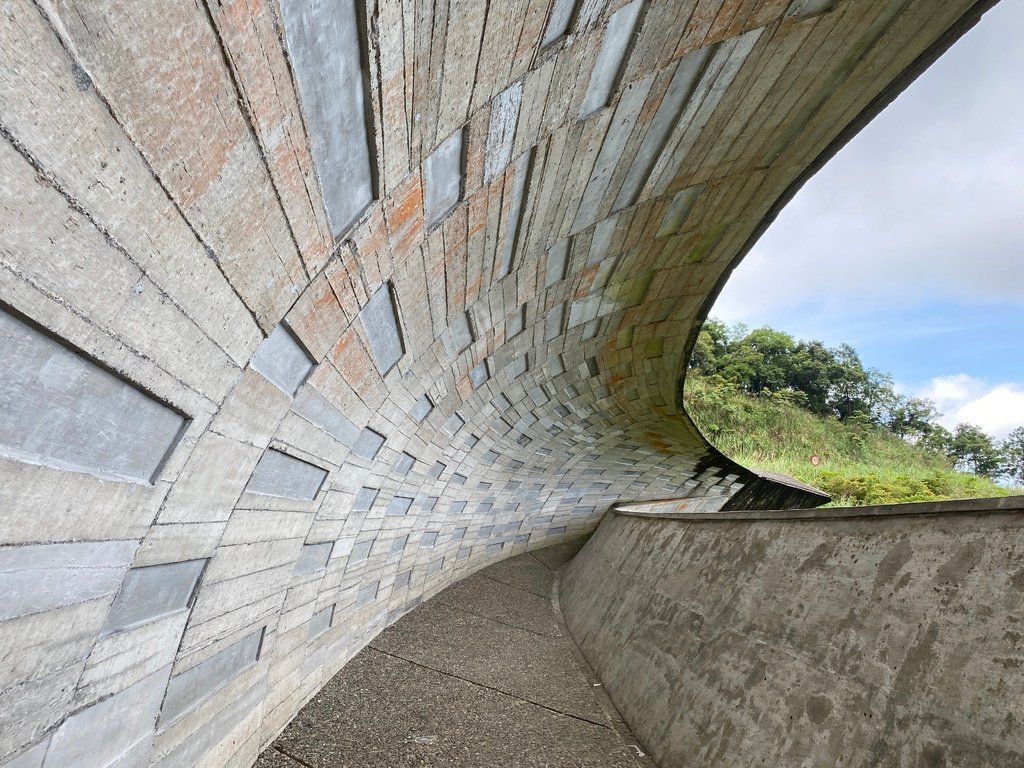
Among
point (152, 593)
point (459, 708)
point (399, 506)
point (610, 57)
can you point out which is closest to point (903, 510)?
point (610, 57)

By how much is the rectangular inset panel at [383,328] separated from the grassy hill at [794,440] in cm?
1968

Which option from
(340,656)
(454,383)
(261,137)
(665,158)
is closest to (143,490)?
(261,137)

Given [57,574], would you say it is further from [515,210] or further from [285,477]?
[515,210]

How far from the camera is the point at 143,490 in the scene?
209 centimetres

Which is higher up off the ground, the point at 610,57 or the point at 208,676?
the point at 610,57

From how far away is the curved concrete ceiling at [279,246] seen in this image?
4.36 feet

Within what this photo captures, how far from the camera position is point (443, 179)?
2811 mm

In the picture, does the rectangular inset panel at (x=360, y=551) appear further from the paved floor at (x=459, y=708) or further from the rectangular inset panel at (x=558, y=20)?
the rectangular inset panel at (x=558, y=20)

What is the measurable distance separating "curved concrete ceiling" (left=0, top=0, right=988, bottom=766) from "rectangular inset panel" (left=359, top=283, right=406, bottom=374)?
29 mm

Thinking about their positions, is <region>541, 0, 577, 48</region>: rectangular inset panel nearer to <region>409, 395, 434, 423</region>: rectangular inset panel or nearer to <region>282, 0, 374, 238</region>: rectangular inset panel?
<region>282, 0, 374, 238</region>: rectangular inset panel

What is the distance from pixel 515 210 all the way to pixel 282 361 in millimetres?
1774

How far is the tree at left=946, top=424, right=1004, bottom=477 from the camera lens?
44031 millimetres

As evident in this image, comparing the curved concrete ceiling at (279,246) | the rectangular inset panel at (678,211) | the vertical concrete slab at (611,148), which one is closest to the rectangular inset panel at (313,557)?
the curved concrete ceiling at (279,246)

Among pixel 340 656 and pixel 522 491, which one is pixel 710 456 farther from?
pixel 340 656
